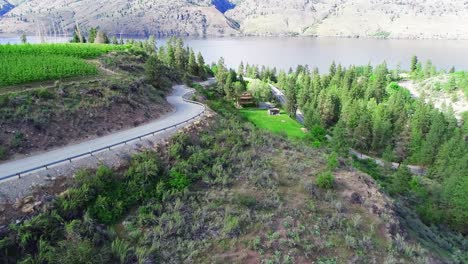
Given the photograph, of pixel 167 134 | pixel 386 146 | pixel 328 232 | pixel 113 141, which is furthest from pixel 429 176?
pixel 113 141

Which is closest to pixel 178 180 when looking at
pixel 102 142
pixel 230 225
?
pixel 230 225

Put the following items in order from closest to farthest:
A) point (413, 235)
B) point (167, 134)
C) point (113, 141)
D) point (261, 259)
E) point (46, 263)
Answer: point (46, 263)
point (261, 259)
point (413, 235)
point (113, 141)
point (167, 134)

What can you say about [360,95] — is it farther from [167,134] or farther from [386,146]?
[167,134]

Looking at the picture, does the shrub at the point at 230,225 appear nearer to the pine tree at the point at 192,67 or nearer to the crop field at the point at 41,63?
the crop field at the point at 41,63

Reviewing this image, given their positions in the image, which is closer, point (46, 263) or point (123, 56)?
point (46, 263)

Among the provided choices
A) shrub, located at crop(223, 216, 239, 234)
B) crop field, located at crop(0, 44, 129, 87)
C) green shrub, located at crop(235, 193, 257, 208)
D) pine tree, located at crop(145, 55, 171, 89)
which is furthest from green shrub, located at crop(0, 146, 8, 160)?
pine tree, located at crop(145, 55, 171, 89)

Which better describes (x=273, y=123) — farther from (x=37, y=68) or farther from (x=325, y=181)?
(x=37, y=68)
